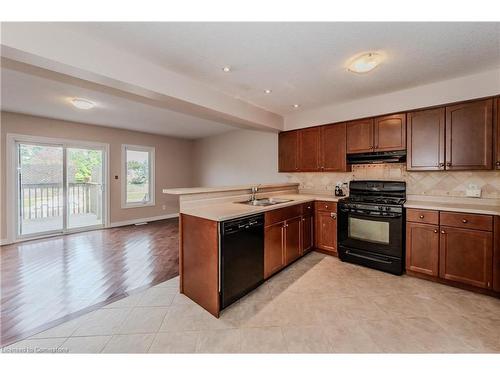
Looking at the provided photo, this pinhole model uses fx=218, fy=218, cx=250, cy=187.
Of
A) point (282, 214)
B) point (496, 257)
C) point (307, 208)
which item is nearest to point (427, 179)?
point (496, 257)

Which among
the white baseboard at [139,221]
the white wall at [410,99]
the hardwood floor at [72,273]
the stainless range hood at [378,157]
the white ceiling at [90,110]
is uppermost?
the white ceiling at [90,110]

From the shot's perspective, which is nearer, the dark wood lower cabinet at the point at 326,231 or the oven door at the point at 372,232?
the oven door at the point at 372,232

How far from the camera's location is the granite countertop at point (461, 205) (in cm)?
244

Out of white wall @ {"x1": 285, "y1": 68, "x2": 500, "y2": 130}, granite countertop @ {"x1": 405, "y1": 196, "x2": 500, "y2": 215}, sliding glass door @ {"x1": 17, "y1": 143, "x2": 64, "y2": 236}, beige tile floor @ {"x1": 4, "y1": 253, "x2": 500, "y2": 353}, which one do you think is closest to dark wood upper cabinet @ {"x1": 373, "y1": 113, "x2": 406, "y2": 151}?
white wall @ {"x1": 285, "y1": 68, "x2": 500, "y2": 130}

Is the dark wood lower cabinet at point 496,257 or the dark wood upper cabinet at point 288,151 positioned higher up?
the dark wood upper cabinet at point 288,151

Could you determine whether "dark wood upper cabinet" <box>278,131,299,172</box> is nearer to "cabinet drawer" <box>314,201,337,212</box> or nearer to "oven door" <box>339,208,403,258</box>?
"cabinet drawer" <box>314,201,337,212</box>

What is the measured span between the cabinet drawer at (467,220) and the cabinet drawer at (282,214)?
5.62 feet

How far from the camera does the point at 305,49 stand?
2.11 meters

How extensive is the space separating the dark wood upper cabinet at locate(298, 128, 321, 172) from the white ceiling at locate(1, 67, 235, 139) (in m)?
2.34

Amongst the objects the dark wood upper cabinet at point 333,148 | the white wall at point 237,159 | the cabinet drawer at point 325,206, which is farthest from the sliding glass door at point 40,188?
the dark wood upper cabinet at point 333,148

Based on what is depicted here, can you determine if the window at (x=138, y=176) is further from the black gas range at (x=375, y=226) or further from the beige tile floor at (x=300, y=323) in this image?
the black gas range at (x=375, y=226)

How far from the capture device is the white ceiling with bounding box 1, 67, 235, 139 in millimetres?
3057
